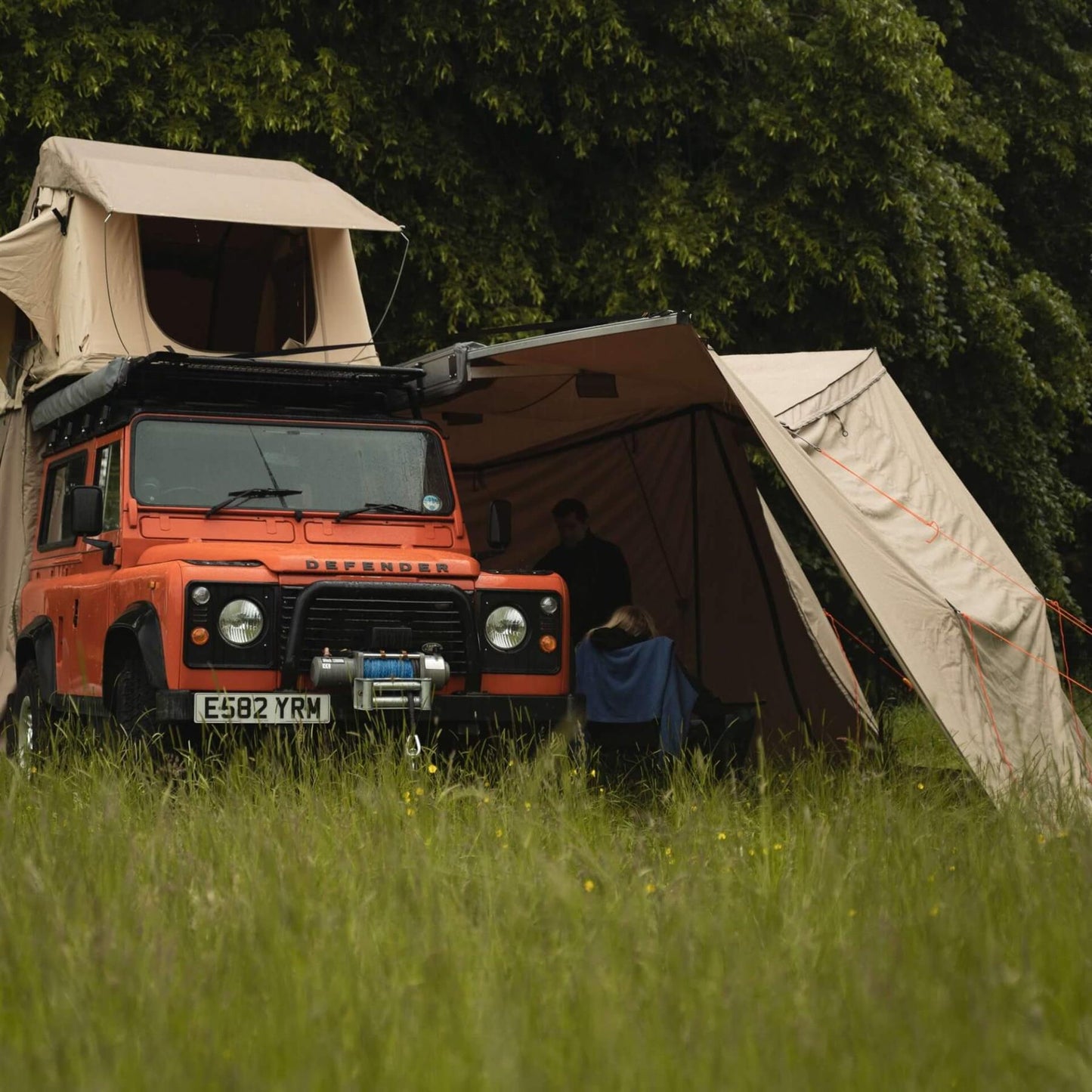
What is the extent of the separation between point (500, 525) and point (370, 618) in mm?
1369

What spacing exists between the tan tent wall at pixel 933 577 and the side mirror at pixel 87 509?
300cm

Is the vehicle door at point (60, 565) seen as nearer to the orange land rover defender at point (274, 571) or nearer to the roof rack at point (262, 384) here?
the orange land rover defender at point (274, 571)

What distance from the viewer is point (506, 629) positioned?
24.8ft

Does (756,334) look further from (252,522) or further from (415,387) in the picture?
(252,522)

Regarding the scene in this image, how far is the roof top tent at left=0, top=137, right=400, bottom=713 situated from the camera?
9328mm

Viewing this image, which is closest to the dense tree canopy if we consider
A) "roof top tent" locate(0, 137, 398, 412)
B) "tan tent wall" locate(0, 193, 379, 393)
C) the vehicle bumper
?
"roof top tent" locate(0, 137, 398, 412)

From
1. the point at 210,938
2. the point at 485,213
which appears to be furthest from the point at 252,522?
the point at 485,213

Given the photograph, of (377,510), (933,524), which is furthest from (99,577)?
(933,524)

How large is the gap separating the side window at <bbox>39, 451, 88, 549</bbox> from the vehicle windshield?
82cm

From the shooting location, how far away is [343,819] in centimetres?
540

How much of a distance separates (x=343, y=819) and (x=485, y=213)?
938 cm

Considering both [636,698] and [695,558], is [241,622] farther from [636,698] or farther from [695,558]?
[695,558]

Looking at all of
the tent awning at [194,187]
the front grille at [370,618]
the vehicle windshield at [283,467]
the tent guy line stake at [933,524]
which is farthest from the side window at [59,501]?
the tent guy line stake at [933,524]

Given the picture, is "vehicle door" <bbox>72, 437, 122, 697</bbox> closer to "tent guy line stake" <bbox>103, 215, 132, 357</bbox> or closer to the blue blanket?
"tent guy line stake" <bbox>103, 215, 132, 357</bbox>
